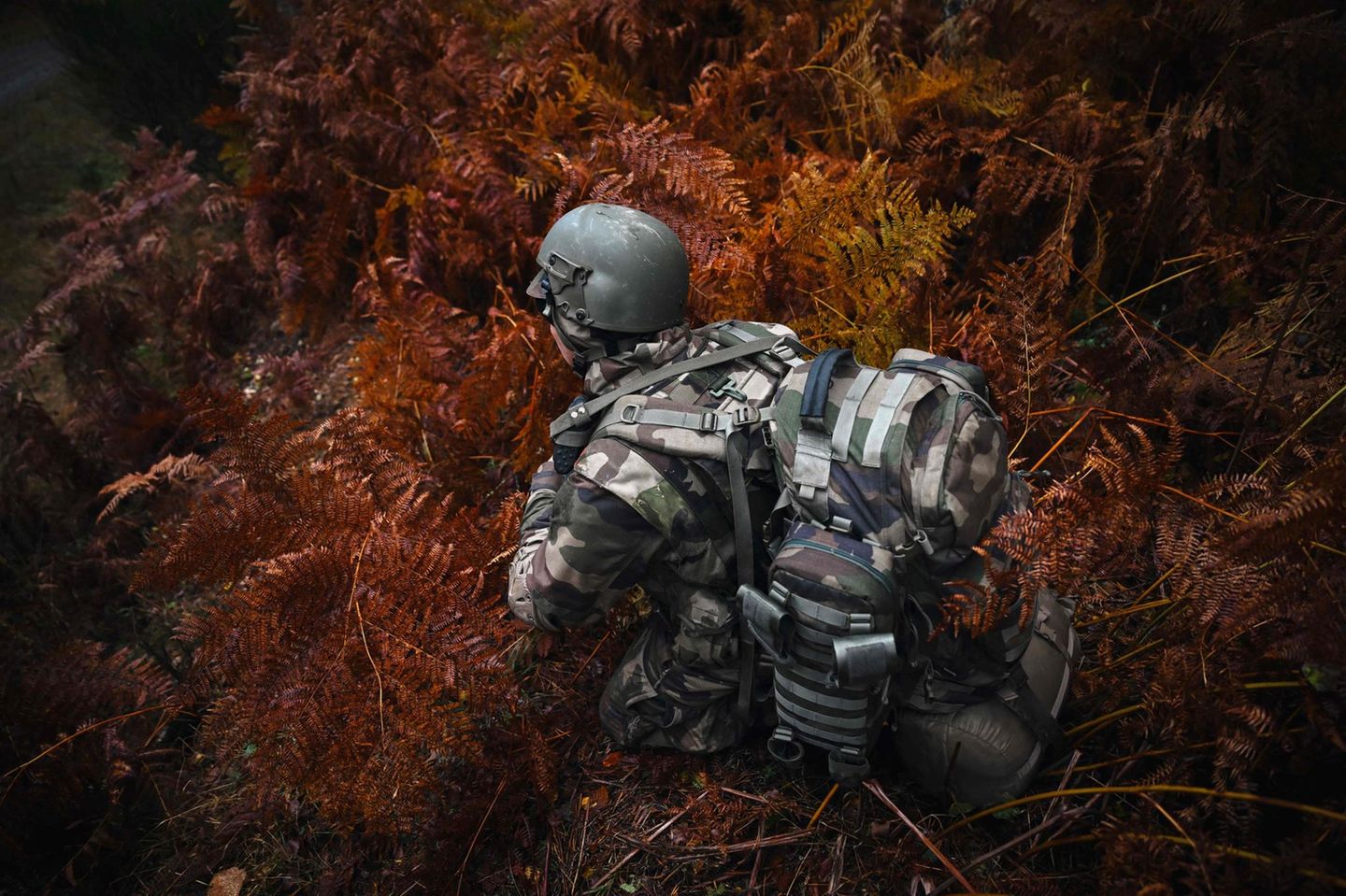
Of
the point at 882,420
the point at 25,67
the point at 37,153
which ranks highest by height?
the point at 25,67

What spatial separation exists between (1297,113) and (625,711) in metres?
3.69

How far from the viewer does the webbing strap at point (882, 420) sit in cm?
206

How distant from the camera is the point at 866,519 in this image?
2074 mm

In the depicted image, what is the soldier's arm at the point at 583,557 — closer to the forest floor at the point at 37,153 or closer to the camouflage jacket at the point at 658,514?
the camouflage jacket at the point at 658,514

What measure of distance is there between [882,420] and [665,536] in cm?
80

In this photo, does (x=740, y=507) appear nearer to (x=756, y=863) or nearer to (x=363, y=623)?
(x=756, y=863)

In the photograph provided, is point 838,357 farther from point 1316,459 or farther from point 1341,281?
point 1341,281

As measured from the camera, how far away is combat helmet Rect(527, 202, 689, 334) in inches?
99.6

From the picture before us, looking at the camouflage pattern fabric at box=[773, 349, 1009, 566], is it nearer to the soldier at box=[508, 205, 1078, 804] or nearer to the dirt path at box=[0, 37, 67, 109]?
the soldier at box=[508, 205, 1078, 804]

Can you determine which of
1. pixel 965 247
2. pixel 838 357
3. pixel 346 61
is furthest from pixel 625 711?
pixel 346 61

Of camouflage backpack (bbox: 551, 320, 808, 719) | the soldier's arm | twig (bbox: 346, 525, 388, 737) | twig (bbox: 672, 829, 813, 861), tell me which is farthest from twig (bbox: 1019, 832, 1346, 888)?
twig (bbox: 346, 525, 388, 737)

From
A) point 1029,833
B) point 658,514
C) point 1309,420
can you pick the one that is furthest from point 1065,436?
point 658,514

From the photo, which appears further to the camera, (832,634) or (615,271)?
(615,271)

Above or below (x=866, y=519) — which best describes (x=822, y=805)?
below
